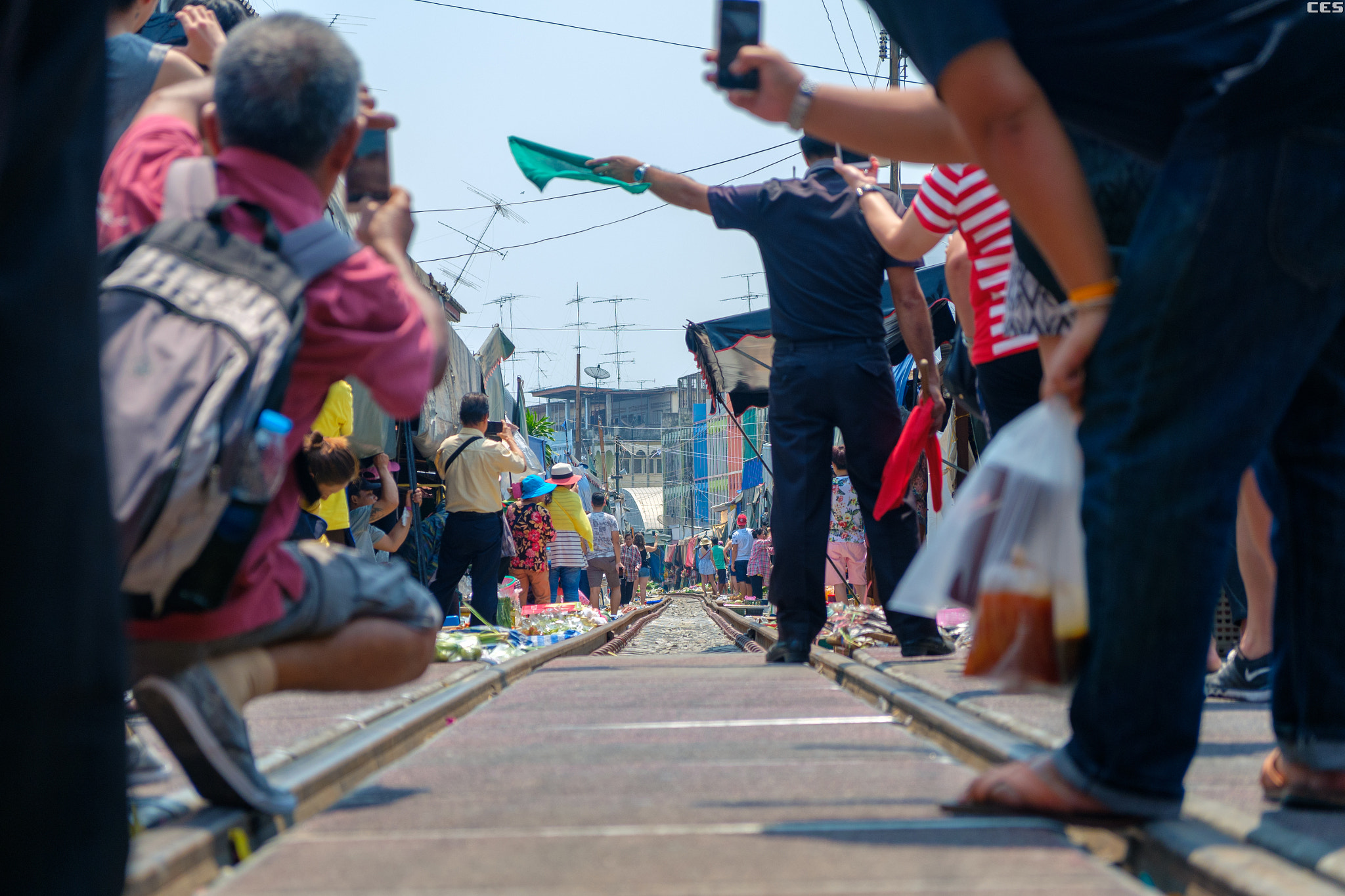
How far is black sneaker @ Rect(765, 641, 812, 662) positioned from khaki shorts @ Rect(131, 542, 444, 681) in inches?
138

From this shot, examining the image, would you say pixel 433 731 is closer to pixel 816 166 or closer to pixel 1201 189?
pixel 1201 189

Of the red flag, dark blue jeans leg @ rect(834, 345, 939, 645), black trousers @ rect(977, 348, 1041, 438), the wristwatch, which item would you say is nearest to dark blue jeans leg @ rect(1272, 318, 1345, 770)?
the wristwatch

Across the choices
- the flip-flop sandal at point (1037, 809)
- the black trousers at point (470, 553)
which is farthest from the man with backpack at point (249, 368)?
the black trousers at point (470, 553)

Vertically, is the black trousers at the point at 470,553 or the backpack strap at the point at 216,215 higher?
the backpack strap at the point at 216,215

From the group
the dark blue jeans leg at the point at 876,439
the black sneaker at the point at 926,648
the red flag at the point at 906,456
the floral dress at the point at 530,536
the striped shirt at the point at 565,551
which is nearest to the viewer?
the red flag at the point at 906,456

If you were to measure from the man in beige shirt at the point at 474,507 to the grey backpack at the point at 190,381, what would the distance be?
755 centimetres

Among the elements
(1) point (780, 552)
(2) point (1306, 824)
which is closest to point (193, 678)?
(2) point (1306, 824)

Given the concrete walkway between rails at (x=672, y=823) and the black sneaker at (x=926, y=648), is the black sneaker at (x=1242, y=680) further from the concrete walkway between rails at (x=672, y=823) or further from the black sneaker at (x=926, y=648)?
the black sneaker at (x=926, y=648)

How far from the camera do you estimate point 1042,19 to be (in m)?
2.15

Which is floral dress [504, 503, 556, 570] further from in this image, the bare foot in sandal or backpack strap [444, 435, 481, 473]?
the bare foot in sandal

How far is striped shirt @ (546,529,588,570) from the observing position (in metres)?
16.1

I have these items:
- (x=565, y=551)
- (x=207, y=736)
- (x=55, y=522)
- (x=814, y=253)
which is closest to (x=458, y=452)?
(x=814, y=253)

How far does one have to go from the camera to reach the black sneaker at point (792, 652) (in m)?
5.91

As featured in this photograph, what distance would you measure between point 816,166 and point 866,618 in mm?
2893
